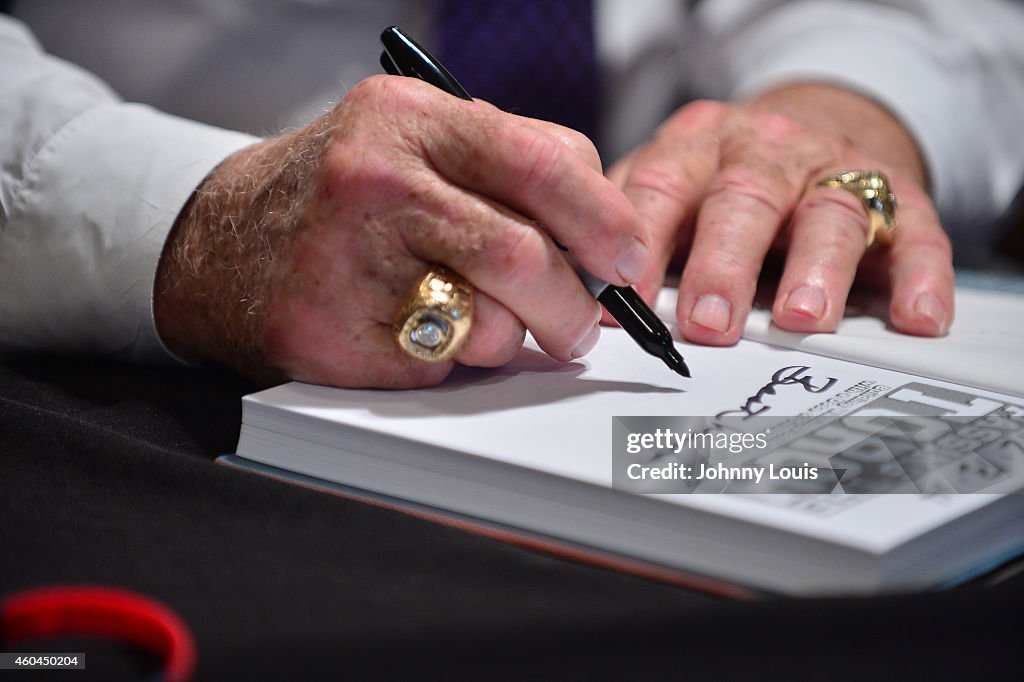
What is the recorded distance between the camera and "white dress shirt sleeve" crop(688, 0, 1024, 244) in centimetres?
117

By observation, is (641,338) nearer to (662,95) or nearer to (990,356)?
(990,356)

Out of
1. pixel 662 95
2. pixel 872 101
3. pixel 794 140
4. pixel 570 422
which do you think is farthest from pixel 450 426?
pixel 662 95

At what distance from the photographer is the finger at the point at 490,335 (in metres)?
0.55

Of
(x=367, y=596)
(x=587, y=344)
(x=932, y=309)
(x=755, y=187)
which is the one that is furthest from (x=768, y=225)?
(x=367, y=596)

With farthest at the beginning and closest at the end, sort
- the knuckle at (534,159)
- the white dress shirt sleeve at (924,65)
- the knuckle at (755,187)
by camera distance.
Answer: the white dress shirt sleeve at (924,65)
the knuckle at (755,187)
the knuckle at (534,159)

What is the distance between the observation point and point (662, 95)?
56.5 inches

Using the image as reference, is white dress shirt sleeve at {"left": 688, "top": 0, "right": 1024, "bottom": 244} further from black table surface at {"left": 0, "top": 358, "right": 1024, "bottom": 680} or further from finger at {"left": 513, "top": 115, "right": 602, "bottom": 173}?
black table surface at {"left": 0, "top": 358, "right": 1024, "bottom": 680}

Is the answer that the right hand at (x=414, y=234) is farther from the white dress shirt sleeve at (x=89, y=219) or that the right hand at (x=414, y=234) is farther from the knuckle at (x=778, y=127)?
the knuckle at (x=778, y=127)

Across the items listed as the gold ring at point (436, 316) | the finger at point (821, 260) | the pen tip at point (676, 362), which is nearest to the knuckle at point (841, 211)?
the finger at point (821, 260)

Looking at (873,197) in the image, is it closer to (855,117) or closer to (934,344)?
(934,344)

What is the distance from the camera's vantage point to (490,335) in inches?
21.7

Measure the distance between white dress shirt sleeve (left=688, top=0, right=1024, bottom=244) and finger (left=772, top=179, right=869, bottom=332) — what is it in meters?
0.44

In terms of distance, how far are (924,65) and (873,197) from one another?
560mm

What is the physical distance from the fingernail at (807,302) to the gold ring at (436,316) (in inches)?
11.0
